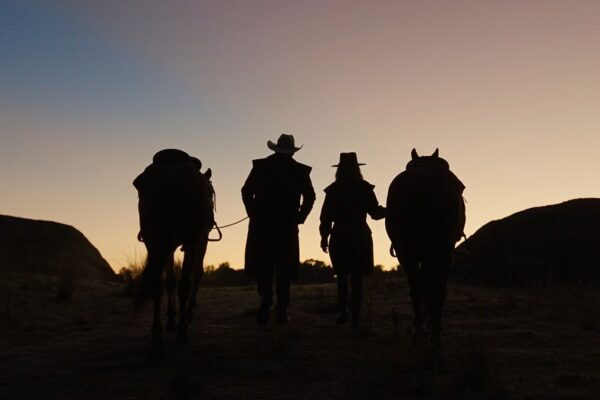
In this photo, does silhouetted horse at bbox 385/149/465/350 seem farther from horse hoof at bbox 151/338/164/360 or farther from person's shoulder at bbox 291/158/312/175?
horse hoof at bbox 151/338/164/360

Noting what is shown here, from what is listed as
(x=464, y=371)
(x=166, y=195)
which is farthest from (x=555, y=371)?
(x=166, y=195)

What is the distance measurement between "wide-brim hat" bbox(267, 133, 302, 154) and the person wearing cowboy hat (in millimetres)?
28

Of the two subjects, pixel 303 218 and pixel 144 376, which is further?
pixel 303 218

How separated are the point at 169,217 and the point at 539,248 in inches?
496

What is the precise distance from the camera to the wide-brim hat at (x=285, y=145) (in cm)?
934

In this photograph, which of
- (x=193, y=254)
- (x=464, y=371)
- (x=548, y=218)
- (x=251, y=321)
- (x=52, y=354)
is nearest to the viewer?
(x=464, y=371)

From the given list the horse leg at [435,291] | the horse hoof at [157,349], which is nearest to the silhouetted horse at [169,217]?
the horse hoof at [157,349]

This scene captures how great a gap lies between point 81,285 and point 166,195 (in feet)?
28.1

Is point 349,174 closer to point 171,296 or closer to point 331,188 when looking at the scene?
point 331,188

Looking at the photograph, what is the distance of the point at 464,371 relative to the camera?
18.4 ft

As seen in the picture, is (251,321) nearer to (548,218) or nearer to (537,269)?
(537,269)

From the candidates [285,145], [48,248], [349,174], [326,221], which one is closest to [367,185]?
[349,174]

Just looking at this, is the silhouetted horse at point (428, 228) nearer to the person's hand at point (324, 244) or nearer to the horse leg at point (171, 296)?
the person's hand at point (324, 244)

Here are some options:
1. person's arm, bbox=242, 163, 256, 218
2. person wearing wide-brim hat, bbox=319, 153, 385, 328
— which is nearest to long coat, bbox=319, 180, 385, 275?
person wearing wide-brim hat, bbox=319, 153, 385, 328
